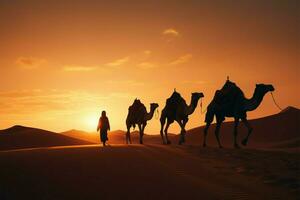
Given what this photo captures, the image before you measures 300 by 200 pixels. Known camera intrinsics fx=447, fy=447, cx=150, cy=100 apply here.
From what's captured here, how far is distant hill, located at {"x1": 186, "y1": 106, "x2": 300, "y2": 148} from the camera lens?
156ft

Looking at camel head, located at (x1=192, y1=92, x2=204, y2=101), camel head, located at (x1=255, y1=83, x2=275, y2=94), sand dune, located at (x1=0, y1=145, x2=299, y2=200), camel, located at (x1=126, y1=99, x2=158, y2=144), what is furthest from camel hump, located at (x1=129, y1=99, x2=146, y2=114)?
sand dune, located at (x1=0, y1=145, x2=299, y2=200)

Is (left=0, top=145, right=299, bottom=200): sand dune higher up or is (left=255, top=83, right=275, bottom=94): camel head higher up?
(left=255, top=83, right=275, bottom=94): camel head

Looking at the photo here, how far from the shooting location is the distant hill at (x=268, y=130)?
47406 millimetres

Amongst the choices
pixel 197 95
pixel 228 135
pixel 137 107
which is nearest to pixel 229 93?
Answer: pixel 197 95

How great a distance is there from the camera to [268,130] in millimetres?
50719

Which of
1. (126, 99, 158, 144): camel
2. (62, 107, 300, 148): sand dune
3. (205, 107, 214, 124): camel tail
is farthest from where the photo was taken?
(62, 107, 300, 148): sand dune

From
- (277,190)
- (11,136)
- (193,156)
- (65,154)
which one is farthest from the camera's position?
(11,136)

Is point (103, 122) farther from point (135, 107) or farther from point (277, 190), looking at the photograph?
point (277, 190)

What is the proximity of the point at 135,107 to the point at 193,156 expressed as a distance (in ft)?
36.9

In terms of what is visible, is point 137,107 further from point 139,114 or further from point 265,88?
point 265,88

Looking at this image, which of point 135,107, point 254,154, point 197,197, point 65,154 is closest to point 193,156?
point 254,154

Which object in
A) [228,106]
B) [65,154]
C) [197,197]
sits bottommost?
[197,197]

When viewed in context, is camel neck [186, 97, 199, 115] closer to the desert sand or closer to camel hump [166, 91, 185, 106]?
camel hump [166, 91, 185, 106]

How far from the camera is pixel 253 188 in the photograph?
1211 centimetres
